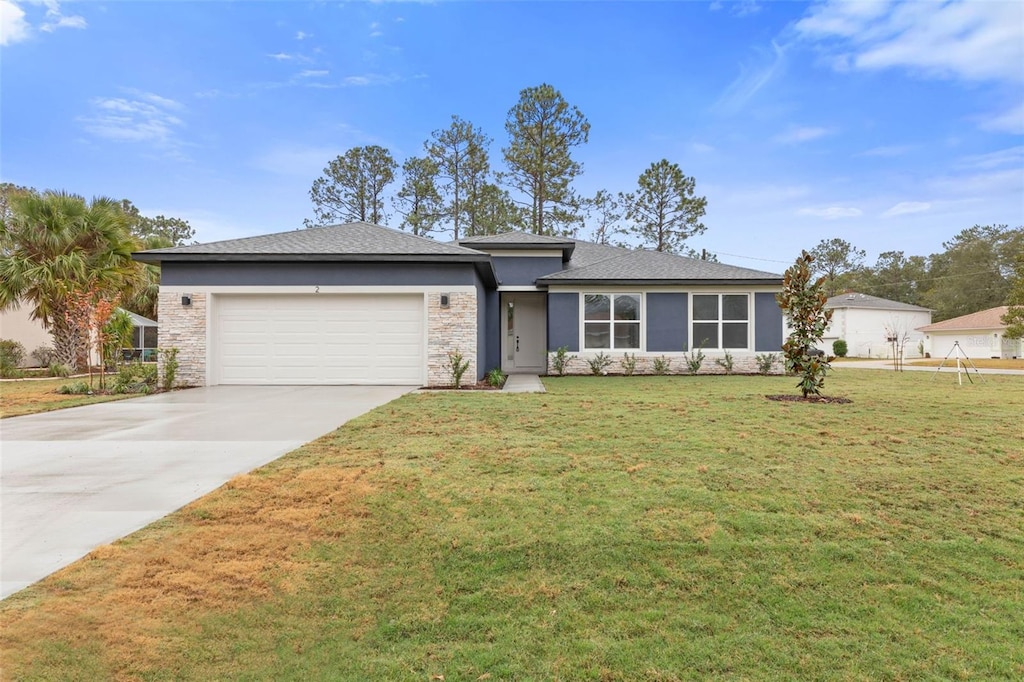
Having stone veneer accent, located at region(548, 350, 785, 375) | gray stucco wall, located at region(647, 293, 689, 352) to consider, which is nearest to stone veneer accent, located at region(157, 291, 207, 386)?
stone veneer accent, located at region(548, 350, 785, 375)

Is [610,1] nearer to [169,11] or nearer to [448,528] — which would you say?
[169,11]

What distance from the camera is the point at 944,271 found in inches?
1843

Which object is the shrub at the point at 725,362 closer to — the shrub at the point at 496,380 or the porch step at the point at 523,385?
the porch step at the point at 523,385

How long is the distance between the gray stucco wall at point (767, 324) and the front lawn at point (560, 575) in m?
10.1

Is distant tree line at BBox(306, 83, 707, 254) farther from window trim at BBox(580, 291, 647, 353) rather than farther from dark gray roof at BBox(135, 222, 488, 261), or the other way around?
dark gray roof at BBox(135, 222, 488, 261)

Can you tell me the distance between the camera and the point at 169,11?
1116 cm

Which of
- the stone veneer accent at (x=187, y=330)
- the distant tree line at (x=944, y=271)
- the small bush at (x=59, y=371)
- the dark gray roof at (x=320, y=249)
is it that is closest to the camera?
the dark gray roof at (x=320, y=249)

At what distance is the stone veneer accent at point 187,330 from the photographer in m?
11.4

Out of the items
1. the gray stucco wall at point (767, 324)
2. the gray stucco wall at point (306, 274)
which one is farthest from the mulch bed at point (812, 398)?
the gray stucco wall at point (306, 274)

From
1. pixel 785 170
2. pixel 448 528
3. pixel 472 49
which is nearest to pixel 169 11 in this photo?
pixel 472 49

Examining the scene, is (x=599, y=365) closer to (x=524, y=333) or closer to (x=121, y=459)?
(x=524, y=333)

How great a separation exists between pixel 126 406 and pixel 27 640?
7.89 metres

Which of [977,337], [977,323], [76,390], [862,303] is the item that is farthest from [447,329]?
[977,323]

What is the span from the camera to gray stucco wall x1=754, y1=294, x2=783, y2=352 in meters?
14.9
